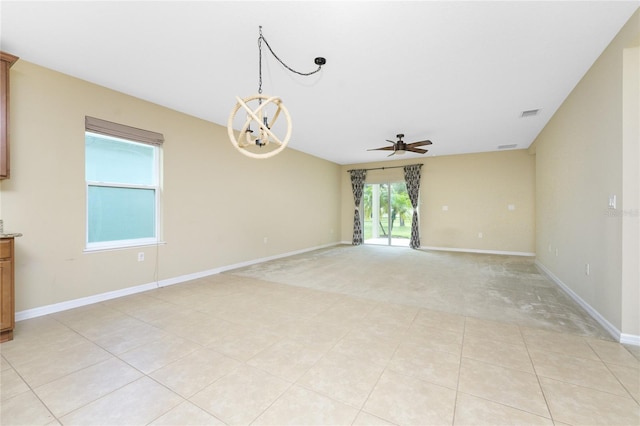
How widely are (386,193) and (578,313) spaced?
18.6 feet

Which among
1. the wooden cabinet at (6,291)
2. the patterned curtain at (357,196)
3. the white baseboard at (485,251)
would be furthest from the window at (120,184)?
the white baseboard at (485,251)

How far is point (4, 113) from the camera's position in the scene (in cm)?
248

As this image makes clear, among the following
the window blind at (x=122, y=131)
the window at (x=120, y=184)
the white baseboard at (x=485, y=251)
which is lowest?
the white baseboard at (x=485, y=251)

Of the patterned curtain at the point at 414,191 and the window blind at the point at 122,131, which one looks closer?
the window blind at the point at 122,131

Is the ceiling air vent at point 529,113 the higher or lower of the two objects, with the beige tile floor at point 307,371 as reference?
higher

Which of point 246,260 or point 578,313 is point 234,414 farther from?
point 246,260

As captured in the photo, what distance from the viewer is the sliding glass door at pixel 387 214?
790cm

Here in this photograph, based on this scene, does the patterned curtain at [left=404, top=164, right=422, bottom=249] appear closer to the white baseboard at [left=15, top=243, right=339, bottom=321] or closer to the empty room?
the empty room

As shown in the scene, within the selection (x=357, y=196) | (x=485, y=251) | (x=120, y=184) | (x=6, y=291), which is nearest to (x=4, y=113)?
(x=120, y=184)

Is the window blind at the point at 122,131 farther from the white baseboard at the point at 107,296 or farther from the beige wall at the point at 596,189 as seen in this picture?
the beige wall at the point at 596,189

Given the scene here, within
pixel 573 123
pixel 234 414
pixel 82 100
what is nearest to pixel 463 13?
pixel 573 123

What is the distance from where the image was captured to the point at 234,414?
4.68ft

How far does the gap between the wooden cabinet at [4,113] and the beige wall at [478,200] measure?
24.3ft

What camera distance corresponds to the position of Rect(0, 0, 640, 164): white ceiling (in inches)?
78.7
